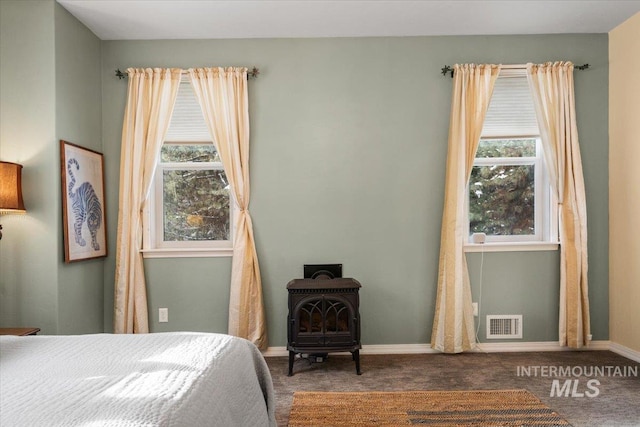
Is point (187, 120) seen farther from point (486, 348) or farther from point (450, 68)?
point (486, 348)

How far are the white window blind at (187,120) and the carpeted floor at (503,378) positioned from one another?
191cm

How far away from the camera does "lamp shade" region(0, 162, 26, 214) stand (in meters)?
2.80

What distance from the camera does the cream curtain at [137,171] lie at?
3805mm

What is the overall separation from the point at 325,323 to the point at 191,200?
1540 millimetres

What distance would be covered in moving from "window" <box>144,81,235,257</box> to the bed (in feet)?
6.89

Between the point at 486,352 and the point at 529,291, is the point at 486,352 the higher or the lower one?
the lower one

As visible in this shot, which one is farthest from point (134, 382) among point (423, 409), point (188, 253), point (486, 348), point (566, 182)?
point (566, 182)

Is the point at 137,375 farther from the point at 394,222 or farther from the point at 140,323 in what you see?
the point at 394,222

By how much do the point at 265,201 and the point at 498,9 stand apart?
224 centimetres

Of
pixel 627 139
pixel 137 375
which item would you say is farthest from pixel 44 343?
pixel 627 139

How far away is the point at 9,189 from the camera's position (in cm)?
284

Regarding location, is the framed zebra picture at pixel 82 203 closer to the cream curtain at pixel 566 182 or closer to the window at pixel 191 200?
the window at pixel 191 200

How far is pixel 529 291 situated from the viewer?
3.95m

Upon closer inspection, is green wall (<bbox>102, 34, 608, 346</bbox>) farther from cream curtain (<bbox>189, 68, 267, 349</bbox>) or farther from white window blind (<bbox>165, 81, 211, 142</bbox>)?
white window blind (<bbox>165, 81, 211, 142</bbox>)
